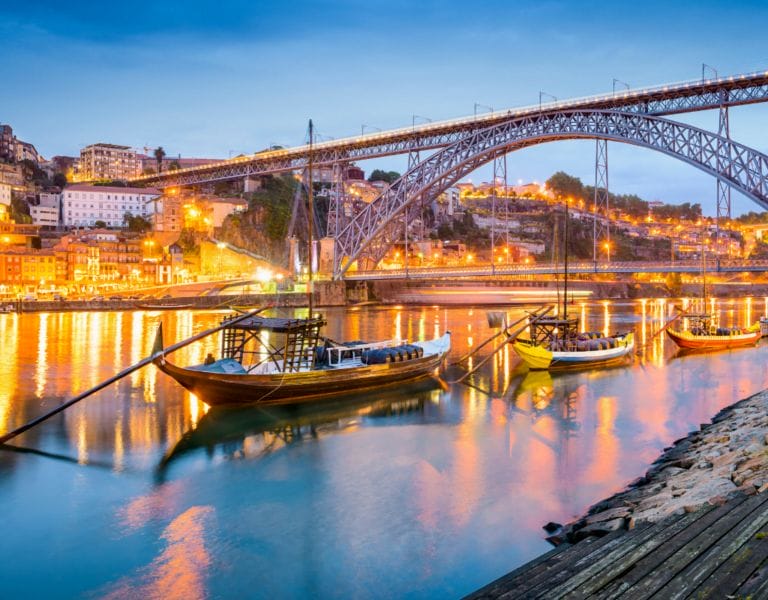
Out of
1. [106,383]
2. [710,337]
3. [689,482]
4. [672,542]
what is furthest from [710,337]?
[672,542]

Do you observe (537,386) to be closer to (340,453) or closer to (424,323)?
(340,453)

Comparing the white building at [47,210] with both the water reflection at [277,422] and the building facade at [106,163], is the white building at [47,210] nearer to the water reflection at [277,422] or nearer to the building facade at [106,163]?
the building facade at [106,163]

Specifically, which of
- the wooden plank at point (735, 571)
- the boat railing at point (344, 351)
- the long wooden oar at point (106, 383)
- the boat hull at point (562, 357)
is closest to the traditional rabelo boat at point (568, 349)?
A: the boat hull at point (562, 357)

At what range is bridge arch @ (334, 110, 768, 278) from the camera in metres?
30.8

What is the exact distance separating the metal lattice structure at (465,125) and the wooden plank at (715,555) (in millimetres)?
30604

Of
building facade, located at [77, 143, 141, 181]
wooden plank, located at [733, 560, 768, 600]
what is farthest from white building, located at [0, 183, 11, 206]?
wooden plank, located at [733, 560, 768, 600]

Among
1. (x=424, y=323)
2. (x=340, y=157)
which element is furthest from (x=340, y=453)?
(x=340, y=157)

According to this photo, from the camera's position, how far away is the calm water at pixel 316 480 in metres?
7.37

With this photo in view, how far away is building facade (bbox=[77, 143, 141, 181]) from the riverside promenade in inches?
3968

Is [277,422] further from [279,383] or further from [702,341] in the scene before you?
[702,341]

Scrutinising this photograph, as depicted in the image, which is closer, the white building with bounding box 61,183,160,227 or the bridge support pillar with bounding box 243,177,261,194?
the bridge support pillar with bounding box 243,177,261,194

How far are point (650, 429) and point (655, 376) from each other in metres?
7.39

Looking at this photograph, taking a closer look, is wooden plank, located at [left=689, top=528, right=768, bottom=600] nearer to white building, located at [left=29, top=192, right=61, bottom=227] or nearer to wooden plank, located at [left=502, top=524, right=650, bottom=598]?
Answer: wooden plank, located at [left=502, top=524, right=650, bottom=598]

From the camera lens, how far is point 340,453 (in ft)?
39.0
